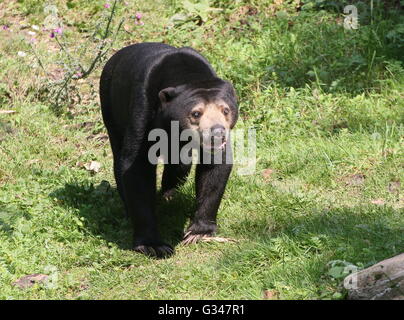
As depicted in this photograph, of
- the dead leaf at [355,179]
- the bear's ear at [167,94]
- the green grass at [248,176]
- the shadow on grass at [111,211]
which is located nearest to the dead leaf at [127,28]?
the green grass at [248,176]

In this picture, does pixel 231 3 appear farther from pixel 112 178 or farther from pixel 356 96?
pixel 112 178

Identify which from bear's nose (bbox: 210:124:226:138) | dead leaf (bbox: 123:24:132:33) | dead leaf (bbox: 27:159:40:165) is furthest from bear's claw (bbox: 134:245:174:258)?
dead leaf (bbox: 123:24:132:33)

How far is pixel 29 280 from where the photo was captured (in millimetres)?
5348

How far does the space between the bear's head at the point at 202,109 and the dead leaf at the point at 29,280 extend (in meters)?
1.45

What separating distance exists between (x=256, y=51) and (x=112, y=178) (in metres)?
2.70

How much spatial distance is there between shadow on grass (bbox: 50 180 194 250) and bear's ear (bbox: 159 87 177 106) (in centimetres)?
117

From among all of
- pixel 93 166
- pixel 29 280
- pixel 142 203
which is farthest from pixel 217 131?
pixel 93 166

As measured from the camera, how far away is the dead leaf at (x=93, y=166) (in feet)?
25.2

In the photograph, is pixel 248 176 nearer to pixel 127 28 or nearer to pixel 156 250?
pixel 156 250

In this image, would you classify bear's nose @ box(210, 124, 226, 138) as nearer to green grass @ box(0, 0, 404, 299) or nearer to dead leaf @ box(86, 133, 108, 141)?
green grass @ box(0, 0, 404, 299)

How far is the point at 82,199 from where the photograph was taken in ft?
22.6

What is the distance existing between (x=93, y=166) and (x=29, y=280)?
8.23ft

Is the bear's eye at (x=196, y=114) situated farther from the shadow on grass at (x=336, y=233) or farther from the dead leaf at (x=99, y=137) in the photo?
the dead leaf at (x=99, y=137)
